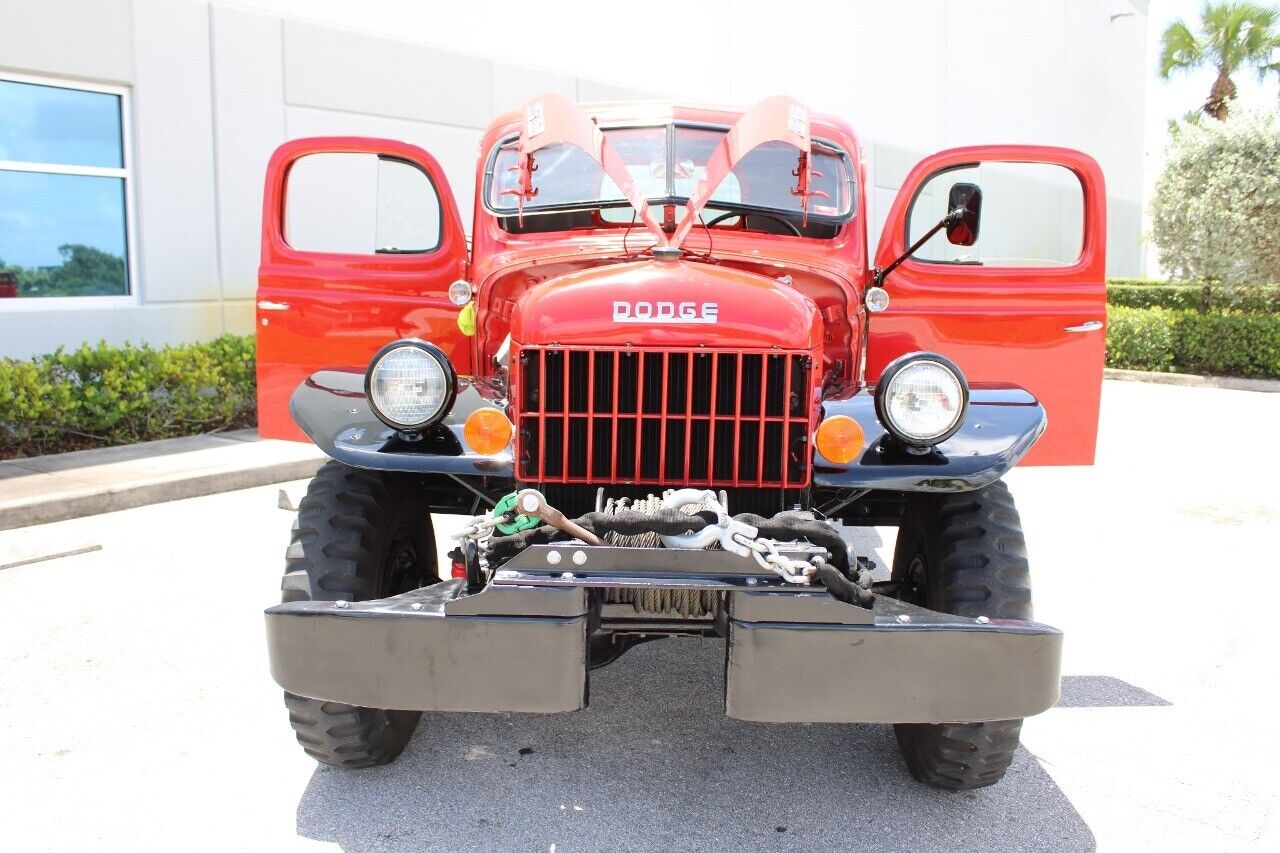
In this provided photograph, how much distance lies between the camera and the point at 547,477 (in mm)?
2879

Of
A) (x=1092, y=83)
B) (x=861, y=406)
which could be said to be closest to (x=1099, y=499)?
(x=861, y=406)

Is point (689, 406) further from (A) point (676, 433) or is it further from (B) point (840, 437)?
(B) point (840, 437)

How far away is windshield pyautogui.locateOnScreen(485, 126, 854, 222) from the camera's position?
395 cm

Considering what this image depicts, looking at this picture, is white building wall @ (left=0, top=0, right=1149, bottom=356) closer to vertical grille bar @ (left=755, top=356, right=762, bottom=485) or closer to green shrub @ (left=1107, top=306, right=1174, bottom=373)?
green shrub @ (left=1107, top=306, right=1174, bottom=373)

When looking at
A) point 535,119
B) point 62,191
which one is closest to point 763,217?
point 535,119

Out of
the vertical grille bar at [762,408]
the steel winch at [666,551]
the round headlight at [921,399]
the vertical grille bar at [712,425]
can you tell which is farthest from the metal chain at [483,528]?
the round headlight at [921,399]

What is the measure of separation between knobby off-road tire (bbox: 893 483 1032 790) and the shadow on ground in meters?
0.14

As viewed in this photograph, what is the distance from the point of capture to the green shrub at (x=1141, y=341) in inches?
608

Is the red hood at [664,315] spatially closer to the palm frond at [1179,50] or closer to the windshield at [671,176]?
the windshield at [671,176]

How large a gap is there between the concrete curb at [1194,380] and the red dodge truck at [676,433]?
11.2m

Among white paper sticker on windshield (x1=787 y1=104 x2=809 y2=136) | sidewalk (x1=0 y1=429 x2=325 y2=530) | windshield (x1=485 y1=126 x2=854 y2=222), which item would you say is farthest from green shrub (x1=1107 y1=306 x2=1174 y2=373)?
white paper sticker on windshield (x1=787 y1=104 x2=809 y2=136)

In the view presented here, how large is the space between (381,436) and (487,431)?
1.10 ft

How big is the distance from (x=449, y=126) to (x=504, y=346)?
7785mm

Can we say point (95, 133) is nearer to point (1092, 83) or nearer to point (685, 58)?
point (685, 58)
